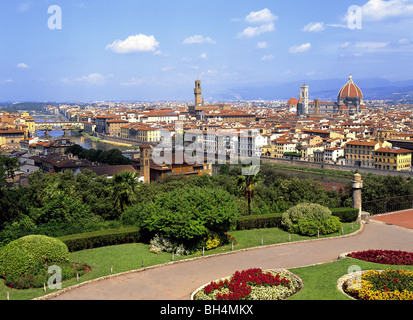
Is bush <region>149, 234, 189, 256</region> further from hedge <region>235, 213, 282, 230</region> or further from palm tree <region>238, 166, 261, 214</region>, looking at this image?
palm tree <region>238, 166, 261, 214</region>

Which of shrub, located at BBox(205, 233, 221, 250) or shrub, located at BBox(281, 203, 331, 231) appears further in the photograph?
shrub, located at BBox(281, 203, 331, 231)

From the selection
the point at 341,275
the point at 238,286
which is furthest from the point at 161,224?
the point at 341,275

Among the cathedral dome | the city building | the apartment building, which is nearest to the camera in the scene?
the city building

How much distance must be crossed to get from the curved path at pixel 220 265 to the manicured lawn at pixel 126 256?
0.38 m

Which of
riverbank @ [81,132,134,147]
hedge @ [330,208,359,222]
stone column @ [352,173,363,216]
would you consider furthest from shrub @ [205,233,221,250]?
riverbank @ [81,132,134,147]

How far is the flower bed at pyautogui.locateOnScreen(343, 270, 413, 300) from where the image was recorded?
290 inches

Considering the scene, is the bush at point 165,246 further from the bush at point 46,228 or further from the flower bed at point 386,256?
the flower bed at point 386,256

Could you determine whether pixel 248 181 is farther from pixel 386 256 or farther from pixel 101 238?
pixel 386 256

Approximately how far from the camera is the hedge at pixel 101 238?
1157cm

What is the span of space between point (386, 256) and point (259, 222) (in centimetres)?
453

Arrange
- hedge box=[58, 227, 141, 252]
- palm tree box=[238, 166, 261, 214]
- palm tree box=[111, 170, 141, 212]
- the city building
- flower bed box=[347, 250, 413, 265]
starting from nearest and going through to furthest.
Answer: flower bed box=[347, 250, 413, 265] → hedge box=[58, 227, 141, 252] → palm tree box=[238, 166, 261, 214] → palm tree box=[111, 170, 141, 212] → the city building

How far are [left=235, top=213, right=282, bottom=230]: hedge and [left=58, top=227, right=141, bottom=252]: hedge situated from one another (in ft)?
10.8
